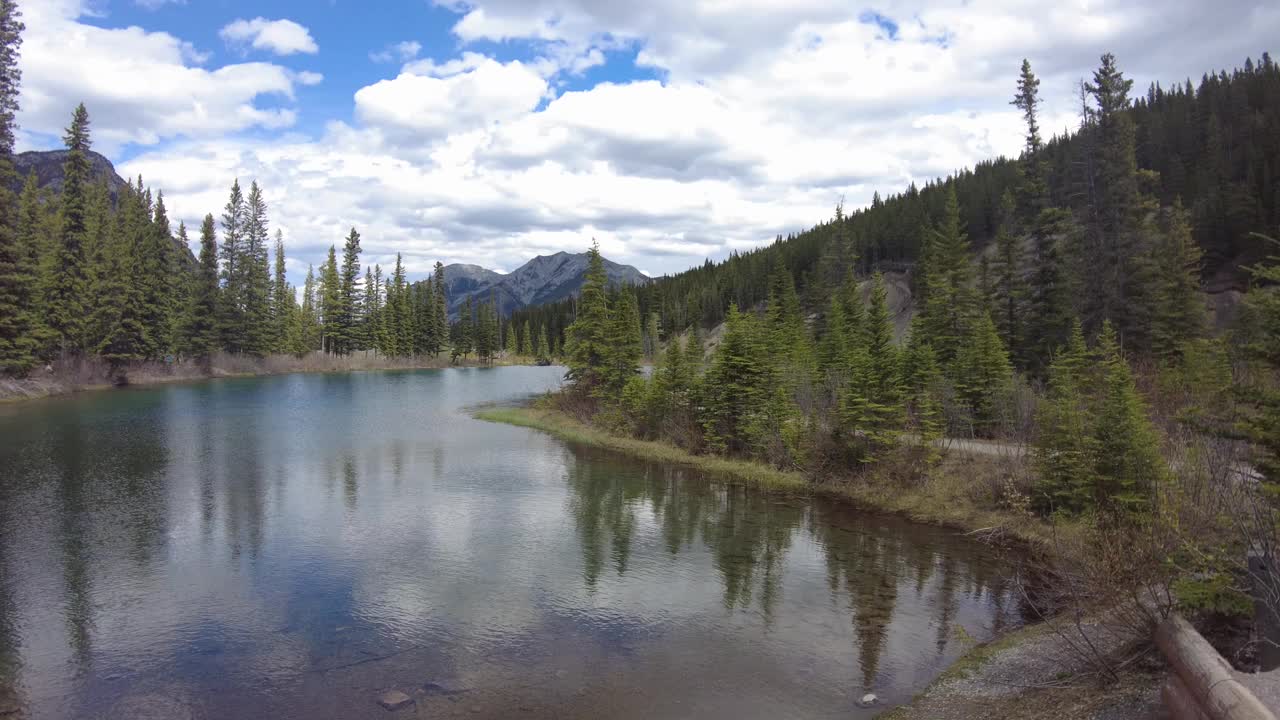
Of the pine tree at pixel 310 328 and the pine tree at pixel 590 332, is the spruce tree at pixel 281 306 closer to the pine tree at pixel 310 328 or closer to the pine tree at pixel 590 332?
the pine tree at pixel 310 328

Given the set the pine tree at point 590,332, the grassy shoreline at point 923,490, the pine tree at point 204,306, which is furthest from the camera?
the pine tree at point 204,306

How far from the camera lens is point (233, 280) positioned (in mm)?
83875

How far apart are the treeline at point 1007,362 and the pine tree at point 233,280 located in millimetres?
55177

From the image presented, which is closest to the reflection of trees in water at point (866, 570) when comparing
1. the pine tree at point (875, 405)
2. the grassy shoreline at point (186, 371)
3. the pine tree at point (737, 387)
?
the pine tree at point (875, 405)

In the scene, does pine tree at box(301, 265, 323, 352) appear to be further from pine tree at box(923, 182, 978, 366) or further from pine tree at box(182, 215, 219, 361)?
pine tree at box(923, 182, 978, 366)

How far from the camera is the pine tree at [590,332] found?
4422 cm

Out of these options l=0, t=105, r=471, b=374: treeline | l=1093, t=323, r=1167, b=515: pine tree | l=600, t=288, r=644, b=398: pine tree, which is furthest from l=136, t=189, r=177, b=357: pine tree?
l=1093, t=323, r=1167, b=515: pine tree

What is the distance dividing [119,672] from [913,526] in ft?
63.8

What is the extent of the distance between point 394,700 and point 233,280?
87.7 meters

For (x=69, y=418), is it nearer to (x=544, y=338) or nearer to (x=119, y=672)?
(x=119, y=672)

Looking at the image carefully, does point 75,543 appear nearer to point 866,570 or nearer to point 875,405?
point 866,570

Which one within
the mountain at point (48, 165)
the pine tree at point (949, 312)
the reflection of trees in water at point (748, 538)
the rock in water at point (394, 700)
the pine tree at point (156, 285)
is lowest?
the reflection of trees in water at point (748, 538)

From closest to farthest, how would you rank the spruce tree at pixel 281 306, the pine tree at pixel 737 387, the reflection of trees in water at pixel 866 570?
the reflection of trees in water at pixel 866 570 → the pine tree at pixel 737 387 → the spruce tree at pixel 281 306

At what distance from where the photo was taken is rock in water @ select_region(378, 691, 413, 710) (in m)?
10.1
